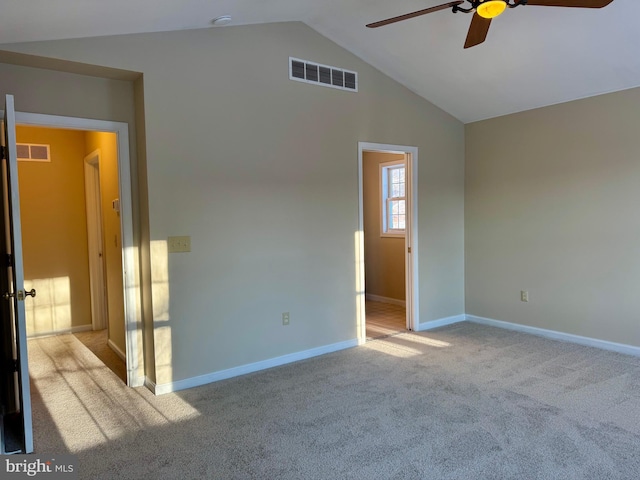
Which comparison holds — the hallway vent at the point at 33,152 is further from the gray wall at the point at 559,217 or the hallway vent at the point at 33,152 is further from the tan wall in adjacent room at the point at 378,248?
the gray wall at the point at 559,217

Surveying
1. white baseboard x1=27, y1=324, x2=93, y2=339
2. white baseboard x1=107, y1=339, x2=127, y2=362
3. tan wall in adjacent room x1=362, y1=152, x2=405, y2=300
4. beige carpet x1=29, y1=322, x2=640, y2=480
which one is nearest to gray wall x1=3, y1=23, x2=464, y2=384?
beige carpet x1=29, y1=322, x2=640, y2=480

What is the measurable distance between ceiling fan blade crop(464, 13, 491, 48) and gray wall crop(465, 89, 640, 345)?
1.95 m

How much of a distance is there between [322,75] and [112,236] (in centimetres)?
260

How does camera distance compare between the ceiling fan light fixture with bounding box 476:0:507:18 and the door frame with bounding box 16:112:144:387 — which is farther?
the door frame with bounding box 16:112:144:387

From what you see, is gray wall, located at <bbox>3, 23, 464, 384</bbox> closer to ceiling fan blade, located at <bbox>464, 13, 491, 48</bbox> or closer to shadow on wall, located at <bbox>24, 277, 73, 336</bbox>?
ceiling fan blade, located at <bbox>464, 13, 491, 48</bbox>

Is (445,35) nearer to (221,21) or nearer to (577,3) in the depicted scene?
(577,3)

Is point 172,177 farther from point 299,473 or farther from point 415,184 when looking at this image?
point 415,184

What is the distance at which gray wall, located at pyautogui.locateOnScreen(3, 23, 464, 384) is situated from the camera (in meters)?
3.38

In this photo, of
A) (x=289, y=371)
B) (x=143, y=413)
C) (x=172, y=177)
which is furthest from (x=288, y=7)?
(x=143, y=413)

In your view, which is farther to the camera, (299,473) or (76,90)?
(76,90)

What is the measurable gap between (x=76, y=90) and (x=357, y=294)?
3.06 metres

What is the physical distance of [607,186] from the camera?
417cm

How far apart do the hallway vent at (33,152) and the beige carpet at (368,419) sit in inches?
89.9

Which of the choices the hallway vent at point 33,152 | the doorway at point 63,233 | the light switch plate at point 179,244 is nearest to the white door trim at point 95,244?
the doorway at point 63,233
